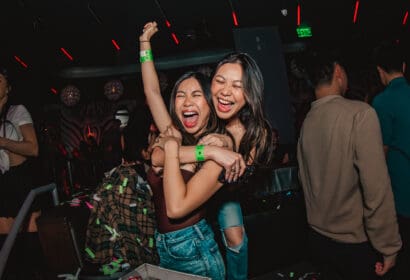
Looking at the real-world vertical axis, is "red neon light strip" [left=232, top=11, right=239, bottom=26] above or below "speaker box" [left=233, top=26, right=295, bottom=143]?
above

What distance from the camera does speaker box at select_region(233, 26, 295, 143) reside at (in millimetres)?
6430

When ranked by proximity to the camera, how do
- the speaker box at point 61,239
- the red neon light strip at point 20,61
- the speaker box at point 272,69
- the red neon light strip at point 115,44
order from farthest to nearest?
1. the red neon light strip at point 115,44
2. the red neon light strip at point 20,61
3. the speaker box at point 272,69
4. the speaker box at point 61,239

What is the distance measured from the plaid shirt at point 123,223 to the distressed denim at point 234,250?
0.61m

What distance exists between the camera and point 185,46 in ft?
36.8

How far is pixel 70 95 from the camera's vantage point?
11797mm

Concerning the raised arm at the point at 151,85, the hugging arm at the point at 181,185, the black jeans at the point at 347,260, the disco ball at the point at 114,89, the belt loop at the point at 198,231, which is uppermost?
the disco ball at the point at 114,89

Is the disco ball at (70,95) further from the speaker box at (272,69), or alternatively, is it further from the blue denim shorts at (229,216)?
the blue denim shorts at (229,216)

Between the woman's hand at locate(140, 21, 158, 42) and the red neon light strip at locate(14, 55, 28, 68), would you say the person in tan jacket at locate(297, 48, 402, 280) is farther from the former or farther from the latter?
the red neon light strip at locate(14, 55, 28, 68)

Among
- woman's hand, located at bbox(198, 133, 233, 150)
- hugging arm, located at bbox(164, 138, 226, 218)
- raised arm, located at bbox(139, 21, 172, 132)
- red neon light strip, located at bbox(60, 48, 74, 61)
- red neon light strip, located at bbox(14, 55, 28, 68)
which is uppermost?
red neon light strip, located at bbox(60, 48, 74, 61)

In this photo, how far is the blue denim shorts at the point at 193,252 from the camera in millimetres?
1580

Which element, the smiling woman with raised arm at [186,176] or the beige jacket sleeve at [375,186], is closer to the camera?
the smiling woman with raised arm at [186,176]

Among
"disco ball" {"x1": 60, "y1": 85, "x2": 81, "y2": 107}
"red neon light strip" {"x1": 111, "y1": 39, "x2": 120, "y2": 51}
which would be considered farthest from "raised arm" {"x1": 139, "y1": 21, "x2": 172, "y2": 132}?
"disco ball" {"x1": 60, "y1": 85, "x2": 81, "y2": 107}

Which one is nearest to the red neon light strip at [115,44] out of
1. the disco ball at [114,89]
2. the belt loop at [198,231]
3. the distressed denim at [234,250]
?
the disco ball at [114,89]

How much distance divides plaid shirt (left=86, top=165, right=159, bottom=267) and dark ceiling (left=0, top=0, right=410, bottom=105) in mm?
5136
